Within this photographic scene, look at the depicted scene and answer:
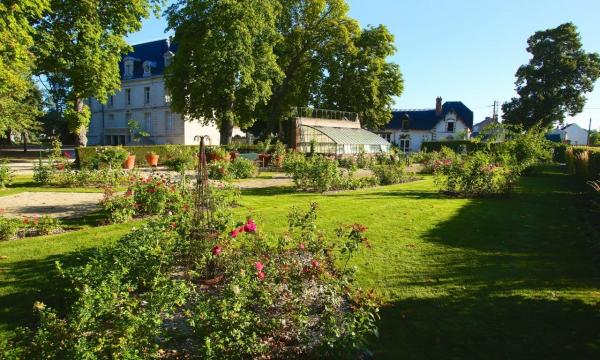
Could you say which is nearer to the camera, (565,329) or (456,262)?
(565,329)

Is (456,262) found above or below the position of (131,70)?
below

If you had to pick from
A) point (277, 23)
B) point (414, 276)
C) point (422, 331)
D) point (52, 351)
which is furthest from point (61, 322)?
point (277, 23)

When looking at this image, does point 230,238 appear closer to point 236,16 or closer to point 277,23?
point 236,16

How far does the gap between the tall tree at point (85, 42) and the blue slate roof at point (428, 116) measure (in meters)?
44.4

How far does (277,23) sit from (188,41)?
9.32m

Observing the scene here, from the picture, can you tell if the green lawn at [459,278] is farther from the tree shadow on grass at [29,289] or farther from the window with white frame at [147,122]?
the window with white frame at [147,122]

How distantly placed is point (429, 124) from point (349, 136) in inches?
1176

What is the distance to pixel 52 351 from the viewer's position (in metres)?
3.31

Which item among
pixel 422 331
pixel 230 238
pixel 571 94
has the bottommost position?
pixel 422 331

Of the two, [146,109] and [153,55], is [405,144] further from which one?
[153,55]

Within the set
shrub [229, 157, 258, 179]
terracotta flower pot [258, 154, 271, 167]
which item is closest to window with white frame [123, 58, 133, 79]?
terracotta flower pot [258, 154, 271, 167]

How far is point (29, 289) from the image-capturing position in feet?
16.7

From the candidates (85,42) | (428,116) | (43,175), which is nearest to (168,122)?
(85,42)

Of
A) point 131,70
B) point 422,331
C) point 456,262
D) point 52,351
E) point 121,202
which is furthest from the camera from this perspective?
point 131,70
